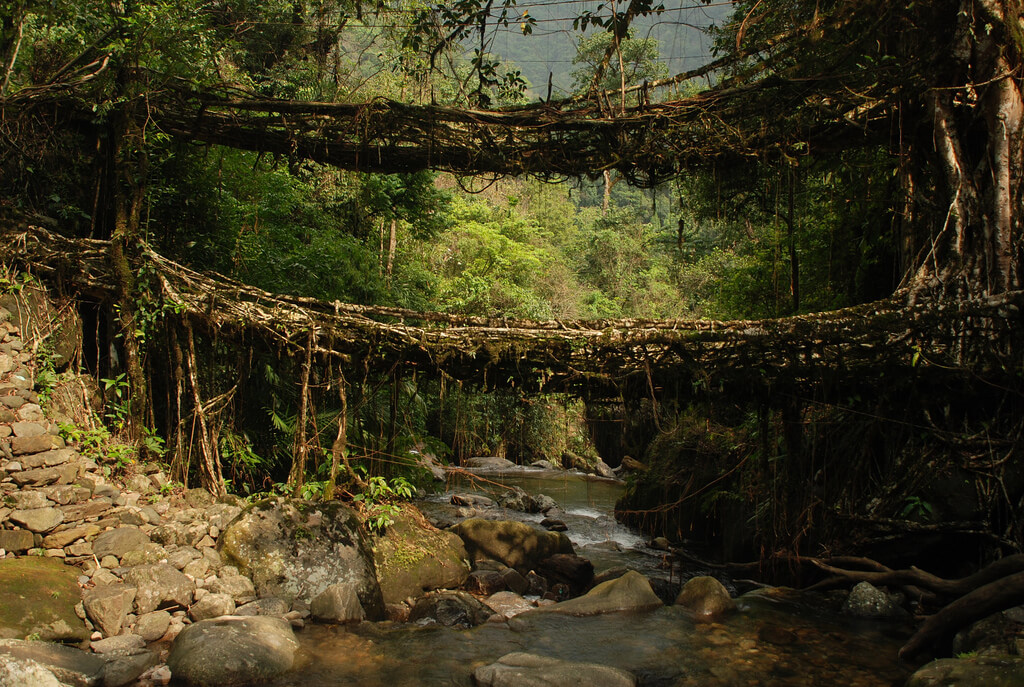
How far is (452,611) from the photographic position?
20.9 ft

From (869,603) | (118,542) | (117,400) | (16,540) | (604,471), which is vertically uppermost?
(117,400)

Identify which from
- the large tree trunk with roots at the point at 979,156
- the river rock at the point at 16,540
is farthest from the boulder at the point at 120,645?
the large tree trunk with roots at the point at 979,156

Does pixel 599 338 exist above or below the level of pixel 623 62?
below

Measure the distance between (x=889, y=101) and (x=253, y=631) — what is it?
7.27 meters

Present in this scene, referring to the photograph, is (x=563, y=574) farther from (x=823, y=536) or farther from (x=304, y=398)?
(x=304, y=398)

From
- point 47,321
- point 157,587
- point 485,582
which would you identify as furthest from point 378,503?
point 47,321

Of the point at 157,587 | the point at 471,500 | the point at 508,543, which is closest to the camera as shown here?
the point at 157,587

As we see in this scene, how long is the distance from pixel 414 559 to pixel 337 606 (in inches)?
51.6

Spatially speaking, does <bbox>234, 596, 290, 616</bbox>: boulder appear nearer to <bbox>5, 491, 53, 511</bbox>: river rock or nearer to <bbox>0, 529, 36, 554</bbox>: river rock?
<bbox>0, 529, 36, 554</bbox>: river rock

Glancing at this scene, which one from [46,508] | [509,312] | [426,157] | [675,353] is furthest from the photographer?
[509,312]

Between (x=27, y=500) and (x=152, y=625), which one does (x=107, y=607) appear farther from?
(x=27, y=500)

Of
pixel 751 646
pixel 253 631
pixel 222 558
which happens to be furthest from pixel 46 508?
pixel 751 646

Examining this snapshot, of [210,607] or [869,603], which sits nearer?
[210,607]

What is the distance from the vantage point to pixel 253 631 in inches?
202
